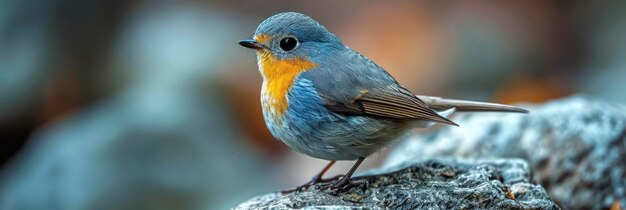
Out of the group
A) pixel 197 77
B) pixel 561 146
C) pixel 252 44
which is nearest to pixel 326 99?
A: pixel 252 44

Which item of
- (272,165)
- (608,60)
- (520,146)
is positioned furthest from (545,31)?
(520,146)

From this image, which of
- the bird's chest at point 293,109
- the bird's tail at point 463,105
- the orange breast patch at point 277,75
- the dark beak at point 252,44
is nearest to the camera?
the bird's chest at point 293,109

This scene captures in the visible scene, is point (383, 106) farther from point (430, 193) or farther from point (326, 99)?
point (430, 193)

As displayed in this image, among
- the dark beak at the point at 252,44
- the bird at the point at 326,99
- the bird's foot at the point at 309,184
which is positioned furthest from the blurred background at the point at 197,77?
the dark beak at the point at 252,44

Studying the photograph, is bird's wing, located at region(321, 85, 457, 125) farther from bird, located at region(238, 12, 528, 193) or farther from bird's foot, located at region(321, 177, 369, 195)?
bird's foot, located at region(321, 177, 369, 195)

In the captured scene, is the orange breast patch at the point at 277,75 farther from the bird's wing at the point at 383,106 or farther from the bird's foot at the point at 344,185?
the bird's foot at the point at 344,185

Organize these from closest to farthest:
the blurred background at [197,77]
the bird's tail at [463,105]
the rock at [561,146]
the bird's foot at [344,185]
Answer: the bird's foot at [344,185]
the bird's tail at [463,105]
the rock at [561,146]
the blurred background at [197,77]

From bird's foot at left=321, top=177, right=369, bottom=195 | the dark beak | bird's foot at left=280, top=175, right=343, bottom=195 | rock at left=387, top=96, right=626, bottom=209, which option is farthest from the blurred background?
bird's foot at left=321, top=177, right=369, bottom=195
